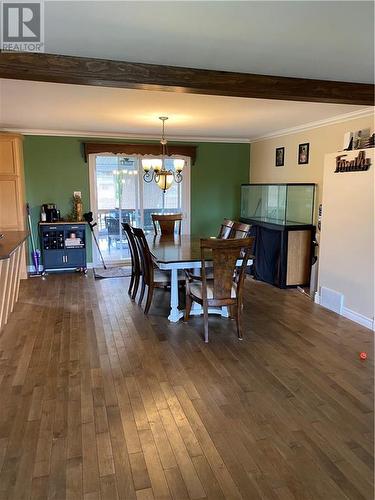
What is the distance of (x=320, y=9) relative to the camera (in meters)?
1.99

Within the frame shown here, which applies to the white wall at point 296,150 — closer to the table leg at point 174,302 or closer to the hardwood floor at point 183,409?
the hardwood floor at point 183,409

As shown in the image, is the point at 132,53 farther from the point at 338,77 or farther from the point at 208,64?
the point at 338,77

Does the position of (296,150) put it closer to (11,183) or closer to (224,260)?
(224,260)

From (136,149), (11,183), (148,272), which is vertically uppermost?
(136,149)

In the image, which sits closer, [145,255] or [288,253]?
[145,255]

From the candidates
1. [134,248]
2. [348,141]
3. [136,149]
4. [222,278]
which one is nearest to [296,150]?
[348,141]

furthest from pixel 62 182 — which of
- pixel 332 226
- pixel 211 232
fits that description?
pixel 332 226

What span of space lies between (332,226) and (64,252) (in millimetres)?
4458

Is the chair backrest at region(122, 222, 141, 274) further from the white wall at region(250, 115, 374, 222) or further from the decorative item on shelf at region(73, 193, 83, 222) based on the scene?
the white wall at region(250, 115, 374, 222)

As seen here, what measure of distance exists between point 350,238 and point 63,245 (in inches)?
184

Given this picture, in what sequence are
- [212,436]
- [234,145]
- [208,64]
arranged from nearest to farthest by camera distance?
[212,436] → [208,64] → [234,145]

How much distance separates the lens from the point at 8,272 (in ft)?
13.8

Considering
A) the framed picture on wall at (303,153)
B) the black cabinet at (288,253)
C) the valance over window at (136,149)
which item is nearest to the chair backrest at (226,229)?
the black cabinet at (288,253)

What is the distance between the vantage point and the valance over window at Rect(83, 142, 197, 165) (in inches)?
265
